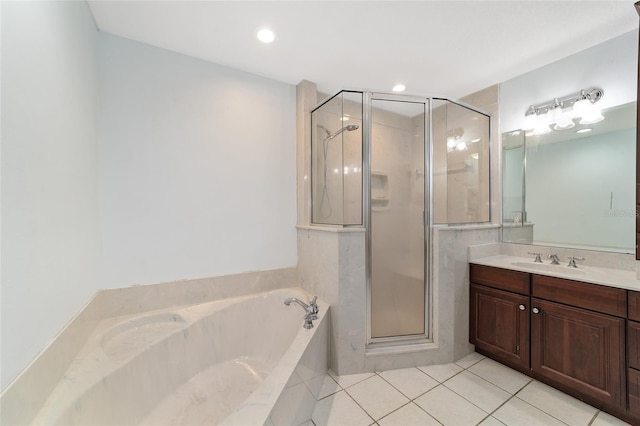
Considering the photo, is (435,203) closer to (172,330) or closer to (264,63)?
(264,63)

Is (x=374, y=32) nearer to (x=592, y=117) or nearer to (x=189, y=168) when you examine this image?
(x=189, y=168)

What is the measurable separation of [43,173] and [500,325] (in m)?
2.85

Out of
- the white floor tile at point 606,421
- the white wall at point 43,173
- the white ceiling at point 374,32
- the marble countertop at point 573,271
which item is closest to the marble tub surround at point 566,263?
the marble countertop at point 573,271

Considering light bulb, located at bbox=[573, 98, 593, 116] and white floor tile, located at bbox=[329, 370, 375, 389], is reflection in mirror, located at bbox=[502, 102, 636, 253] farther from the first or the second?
white floor tile, located at bbox=[329, 370, 375, 389]

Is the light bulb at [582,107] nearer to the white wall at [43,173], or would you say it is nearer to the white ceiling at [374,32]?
the white ceiling at [374,32]

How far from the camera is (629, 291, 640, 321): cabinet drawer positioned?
133cm

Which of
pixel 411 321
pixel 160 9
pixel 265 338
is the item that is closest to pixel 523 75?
pixel 411 321

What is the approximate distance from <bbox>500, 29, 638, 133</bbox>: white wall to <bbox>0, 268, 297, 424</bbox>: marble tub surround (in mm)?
2581

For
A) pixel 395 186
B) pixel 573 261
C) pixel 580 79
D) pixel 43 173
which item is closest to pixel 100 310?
pixel 43 173

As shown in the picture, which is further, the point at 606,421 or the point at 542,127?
the point at 542,127

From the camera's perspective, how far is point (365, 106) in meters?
2.01

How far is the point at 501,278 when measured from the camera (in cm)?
189

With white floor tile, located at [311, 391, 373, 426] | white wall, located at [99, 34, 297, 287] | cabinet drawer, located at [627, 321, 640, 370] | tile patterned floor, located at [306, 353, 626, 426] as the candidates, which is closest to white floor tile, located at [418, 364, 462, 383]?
tile patterned floor, located at [306, 353, 626, 426]

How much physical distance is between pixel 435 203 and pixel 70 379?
2473 mm
